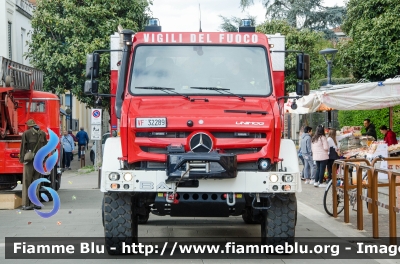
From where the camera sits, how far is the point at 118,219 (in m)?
9.50

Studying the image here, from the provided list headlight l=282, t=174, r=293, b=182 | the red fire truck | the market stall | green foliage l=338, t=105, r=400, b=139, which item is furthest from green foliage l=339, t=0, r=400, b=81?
headlight l=282, t=174, r=293, b=182

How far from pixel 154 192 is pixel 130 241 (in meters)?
0.70

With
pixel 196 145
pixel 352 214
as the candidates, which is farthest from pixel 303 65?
pixel 352 214

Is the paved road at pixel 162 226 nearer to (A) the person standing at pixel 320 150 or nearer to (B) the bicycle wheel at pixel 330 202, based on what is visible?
(B) the bicycle wheel at pixel 330 202

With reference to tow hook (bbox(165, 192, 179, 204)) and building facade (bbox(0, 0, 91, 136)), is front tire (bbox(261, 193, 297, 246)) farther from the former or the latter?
building facade (bbox(0, 0, 91, 136))

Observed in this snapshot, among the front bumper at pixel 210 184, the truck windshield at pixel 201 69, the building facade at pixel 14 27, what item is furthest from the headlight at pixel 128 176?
the building facade at pixel 14 27

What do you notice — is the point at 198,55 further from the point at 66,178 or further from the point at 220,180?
the point at 66,178

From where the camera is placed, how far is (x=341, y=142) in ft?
79.7

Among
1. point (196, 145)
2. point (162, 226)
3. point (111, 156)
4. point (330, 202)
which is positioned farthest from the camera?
point (330, 202)

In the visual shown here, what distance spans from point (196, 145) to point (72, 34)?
27382 mm

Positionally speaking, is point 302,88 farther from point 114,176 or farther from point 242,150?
point 114,176

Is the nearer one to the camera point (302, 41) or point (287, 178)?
point (287, 178)

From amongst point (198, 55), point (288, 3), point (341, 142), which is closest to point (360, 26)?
point (341, 142)

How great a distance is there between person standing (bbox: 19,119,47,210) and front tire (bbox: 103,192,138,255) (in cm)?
705
